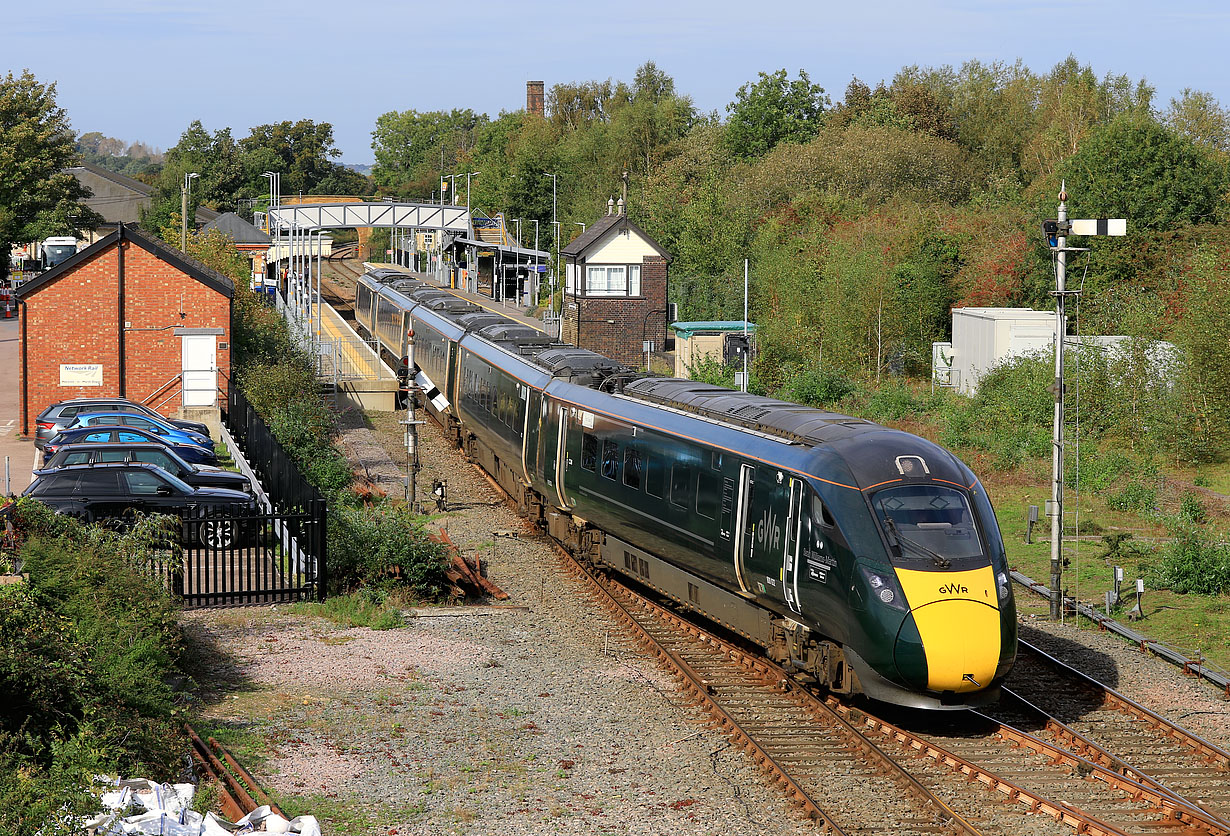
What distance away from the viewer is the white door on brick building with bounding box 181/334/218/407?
32656 millimetres

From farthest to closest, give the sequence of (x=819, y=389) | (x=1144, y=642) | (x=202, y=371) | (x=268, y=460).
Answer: (x=819, y=389) < (x=202, y=371) < (x=268, y=460) < (x=1144, y=642)

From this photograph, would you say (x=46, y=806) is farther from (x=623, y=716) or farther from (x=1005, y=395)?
(x=1005, y=395)

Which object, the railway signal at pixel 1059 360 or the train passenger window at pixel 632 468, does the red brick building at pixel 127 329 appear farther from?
the railway signal at pixel 1059 360

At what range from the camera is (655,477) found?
16562mm

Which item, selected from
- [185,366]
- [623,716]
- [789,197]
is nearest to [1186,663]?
[623,716]

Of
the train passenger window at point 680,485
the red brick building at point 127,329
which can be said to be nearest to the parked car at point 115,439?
the red brick building at point 127,329

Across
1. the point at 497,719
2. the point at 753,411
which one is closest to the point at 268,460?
the point at 753,411

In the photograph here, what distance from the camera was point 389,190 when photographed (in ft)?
494

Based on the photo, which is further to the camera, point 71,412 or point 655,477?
point 71,412

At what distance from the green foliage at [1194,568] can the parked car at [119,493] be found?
15.0 metres

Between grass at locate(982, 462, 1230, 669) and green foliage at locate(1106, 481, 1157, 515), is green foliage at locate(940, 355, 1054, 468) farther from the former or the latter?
green foliage at locate(1106, 481, 1157, 515)

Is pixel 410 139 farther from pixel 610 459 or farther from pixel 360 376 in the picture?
pixel 610 459

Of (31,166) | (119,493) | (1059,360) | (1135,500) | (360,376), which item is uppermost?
(31,166)

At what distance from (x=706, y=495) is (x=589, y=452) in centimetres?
428
